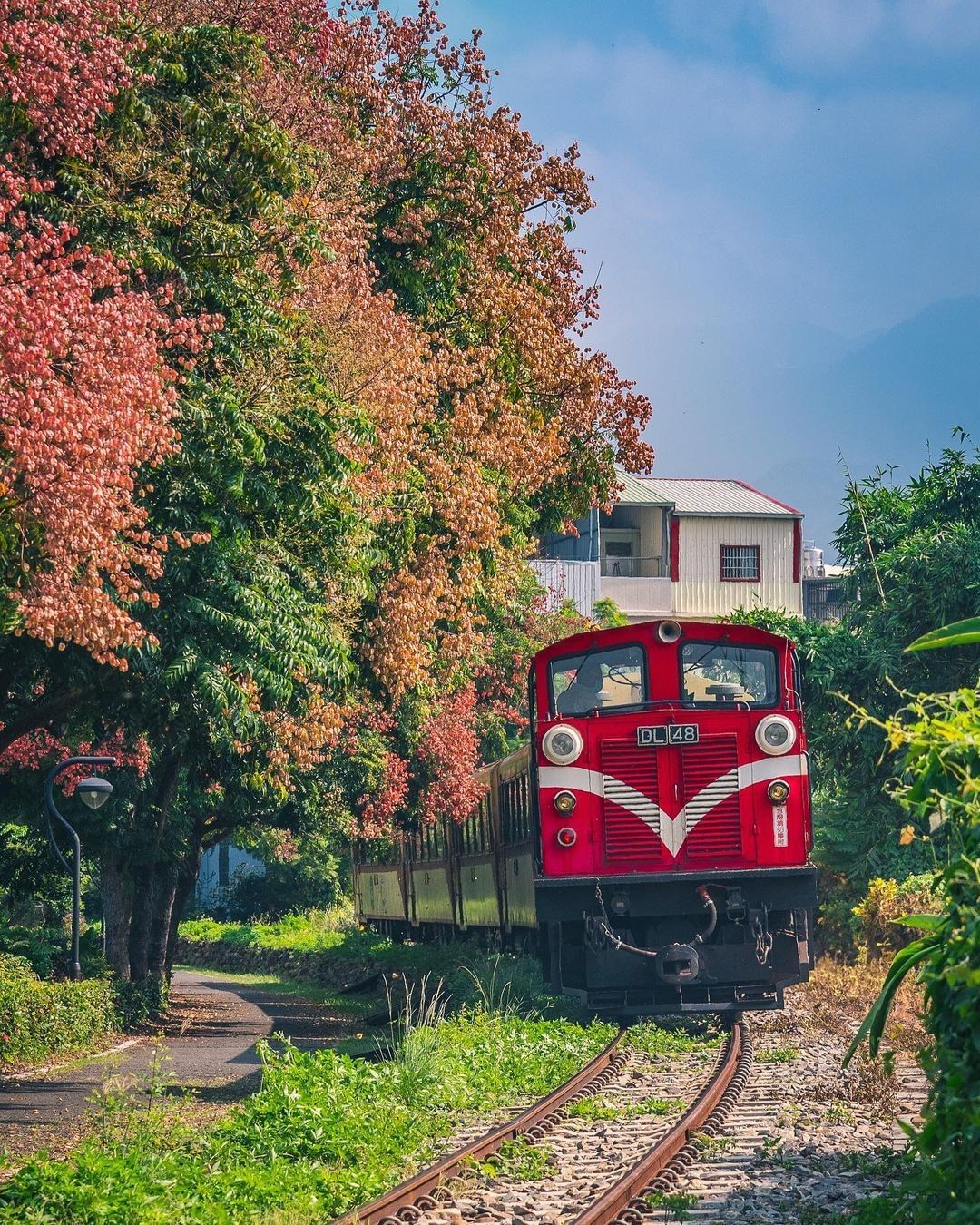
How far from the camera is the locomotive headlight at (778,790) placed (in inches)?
623

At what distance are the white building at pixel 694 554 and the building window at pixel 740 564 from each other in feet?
0.10

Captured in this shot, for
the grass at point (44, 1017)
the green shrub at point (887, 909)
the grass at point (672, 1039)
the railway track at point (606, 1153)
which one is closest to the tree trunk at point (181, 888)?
the grass at point (44, 1017)

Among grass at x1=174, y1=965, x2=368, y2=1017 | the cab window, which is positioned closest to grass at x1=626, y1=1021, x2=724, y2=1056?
the cab window

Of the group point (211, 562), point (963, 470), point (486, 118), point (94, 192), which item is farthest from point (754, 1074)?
point (963, 470)

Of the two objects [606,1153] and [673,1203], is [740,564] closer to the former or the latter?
[606,1153]

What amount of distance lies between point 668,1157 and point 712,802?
629 centimetres

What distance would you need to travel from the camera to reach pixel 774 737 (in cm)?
1587

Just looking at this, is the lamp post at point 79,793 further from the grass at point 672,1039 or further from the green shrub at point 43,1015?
the grass at point 672,1039

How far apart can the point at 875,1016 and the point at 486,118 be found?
1895 cm

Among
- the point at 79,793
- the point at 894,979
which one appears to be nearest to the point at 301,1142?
the point at 894,979

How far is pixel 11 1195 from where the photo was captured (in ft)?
28.9

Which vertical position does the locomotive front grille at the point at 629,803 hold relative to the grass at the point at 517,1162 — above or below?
above

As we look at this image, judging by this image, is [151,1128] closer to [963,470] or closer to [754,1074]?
[754,1074]

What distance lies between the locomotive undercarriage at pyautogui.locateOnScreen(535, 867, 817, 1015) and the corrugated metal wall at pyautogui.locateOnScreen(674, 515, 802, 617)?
32.7 m
